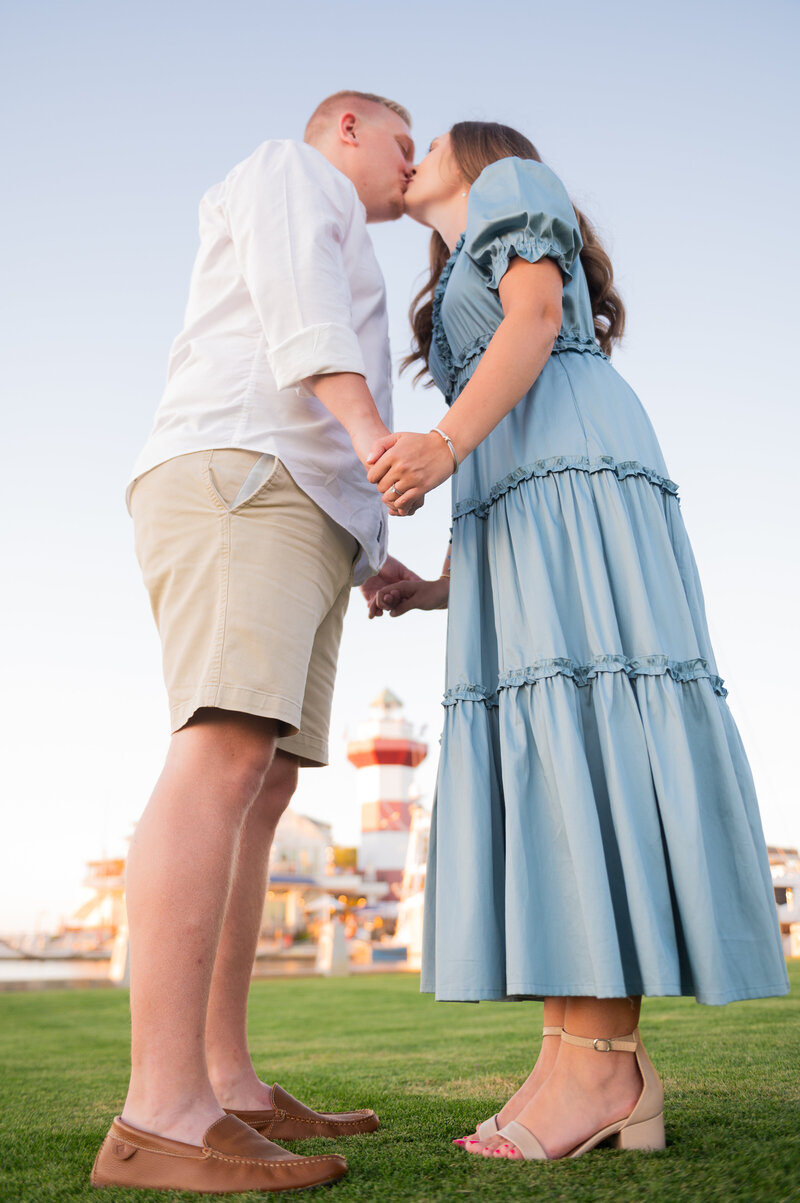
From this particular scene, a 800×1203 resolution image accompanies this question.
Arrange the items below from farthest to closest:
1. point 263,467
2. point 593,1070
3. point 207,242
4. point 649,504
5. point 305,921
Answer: point 305,921 → point 207,242 → point 649,504 → point 263,467 → point 593,1070

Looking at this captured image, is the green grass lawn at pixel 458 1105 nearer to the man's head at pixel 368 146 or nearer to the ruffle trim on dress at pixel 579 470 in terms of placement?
the ruffle trim on dress at pixel 579 470

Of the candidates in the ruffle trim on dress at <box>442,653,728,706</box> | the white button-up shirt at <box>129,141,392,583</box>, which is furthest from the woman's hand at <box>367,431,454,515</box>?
the ruffle trim on dress at <box>442,653,728,706</box>

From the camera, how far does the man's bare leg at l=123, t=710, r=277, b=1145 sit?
89 centimetres

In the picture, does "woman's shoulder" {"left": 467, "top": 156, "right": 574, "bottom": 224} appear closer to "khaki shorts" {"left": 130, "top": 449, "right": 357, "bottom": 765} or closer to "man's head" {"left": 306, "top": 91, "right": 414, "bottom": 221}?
"man's head" {"left": 306, "top": 91, "right": 414, "bottom": 221}

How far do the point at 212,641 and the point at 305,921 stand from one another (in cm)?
3076

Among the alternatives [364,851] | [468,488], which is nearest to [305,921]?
[364,851]

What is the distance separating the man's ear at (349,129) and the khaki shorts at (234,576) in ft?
2.73

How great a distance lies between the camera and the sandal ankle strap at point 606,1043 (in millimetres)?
1022

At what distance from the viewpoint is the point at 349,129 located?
165 cm

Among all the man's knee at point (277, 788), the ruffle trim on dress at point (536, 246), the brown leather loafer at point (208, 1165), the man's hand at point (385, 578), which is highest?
the ruffle trim on dress at point (536, 246)

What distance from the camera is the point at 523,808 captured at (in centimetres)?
109

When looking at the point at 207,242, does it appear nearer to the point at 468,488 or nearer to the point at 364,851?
the point at 468,488

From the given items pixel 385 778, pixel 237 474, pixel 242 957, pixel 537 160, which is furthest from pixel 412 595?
pixel 385 778

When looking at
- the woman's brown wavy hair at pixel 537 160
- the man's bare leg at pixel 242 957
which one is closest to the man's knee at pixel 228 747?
the man's bare leg at pixel 242 957
